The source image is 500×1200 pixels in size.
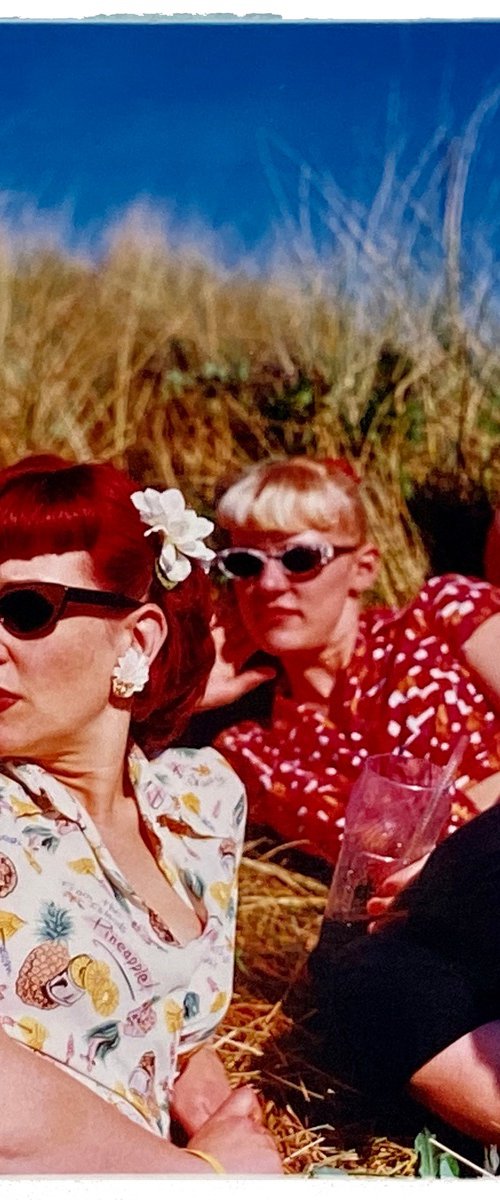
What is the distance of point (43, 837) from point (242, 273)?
1.28 meters

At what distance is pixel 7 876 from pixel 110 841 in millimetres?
238

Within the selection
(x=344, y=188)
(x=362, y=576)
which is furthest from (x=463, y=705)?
(x=344, y=188)

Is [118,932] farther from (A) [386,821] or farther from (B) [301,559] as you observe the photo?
(B) [301,559]

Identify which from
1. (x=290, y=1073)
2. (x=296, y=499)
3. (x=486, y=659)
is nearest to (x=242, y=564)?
(x=296, y=499)

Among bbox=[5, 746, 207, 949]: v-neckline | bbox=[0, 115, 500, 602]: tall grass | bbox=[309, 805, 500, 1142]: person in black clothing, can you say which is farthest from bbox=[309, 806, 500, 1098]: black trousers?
bbox=[0, 115, 500, 602]: tall grass

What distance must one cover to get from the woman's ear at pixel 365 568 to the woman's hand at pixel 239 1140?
1120 millimetres

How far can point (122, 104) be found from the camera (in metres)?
2.75

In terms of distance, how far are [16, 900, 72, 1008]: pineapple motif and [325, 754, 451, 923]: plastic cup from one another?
598mm

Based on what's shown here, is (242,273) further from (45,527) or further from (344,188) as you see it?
(45,527)

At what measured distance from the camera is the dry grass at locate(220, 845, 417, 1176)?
2.79 meters

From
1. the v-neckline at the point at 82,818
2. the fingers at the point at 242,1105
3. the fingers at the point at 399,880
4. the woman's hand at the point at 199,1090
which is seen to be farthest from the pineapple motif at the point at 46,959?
the fingers at the point at 399,880

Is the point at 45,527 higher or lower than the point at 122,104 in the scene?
lower

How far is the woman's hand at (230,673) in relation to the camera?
9.30ft

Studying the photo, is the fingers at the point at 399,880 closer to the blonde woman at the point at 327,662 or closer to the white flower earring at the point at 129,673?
the blonde woman at the point at 327,662
